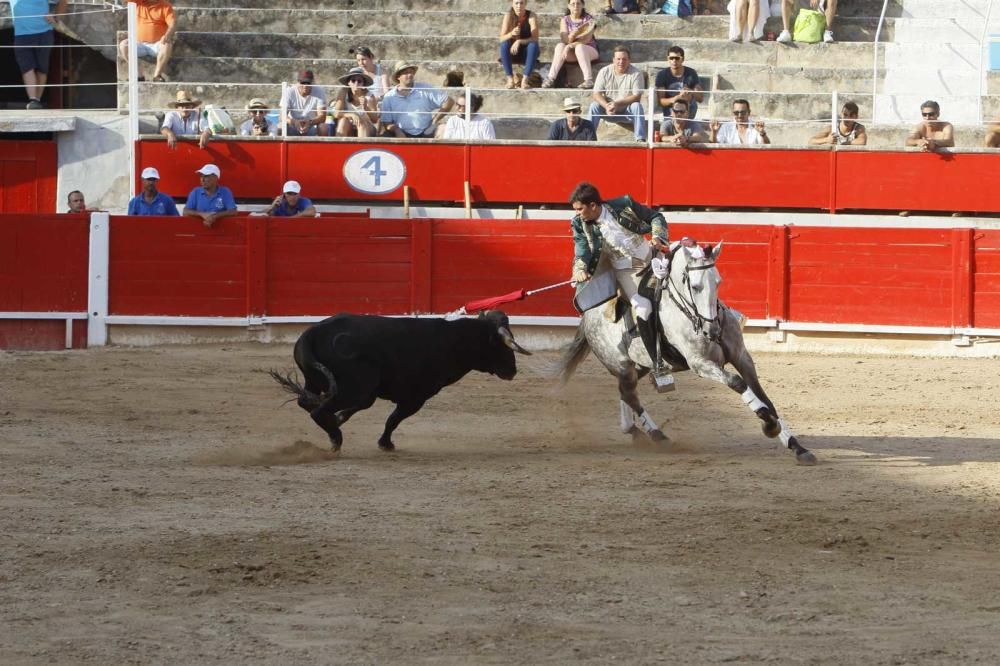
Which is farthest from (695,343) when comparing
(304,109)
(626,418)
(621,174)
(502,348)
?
(304,109)

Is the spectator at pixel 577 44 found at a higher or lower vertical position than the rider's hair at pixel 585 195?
higher

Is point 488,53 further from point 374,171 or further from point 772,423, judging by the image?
point 772,423

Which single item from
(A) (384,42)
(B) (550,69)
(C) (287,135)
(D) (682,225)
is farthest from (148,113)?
(D) (682,225)

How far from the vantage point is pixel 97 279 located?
44.3 feet

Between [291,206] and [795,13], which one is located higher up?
[795,13]

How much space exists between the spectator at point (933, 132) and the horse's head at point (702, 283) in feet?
27.4

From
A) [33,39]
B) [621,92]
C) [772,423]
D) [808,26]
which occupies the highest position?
[808,26]

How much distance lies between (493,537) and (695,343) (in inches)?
98.5

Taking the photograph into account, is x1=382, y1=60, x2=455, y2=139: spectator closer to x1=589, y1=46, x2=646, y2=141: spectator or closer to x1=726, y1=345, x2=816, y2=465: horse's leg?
x1=589, y1=46, x2=646, y2=141: spectator

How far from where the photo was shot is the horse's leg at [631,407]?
8.71m

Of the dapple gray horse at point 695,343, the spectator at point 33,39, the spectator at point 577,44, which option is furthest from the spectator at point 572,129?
the dapple gray horse at point 695,343

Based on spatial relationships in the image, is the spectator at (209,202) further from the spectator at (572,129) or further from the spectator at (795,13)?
the spectator at (795,13)

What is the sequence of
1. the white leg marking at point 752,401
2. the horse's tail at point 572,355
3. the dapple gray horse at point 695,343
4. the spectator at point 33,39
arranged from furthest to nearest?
the spectator at point 33,39 → the horse's tail at point 572,355 → the dapple gray horse at point 695,343 → the white leg marking at point 752,401

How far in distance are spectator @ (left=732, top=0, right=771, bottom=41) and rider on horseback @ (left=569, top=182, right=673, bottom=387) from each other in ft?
33.5
